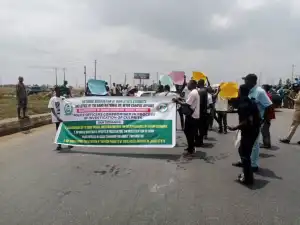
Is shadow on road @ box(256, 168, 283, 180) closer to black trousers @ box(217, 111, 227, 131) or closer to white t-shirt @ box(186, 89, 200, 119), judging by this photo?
white t-shirt @ box(186, 89, 200, 119)

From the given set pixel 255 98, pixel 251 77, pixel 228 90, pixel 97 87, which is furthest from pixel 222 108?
pixel 97 87

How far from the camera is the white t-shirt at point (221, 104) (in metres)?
12.9

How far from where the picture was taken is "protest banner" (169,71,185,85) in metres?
21.5

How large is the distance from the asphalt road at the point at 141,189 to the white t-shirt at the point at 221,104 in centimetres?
370

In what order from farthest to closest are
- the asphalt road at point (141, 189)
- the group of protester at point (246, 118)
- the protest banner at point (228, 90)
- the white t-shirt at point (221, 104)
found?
the white t-shirt at point (221, 104), the protest banner at point (228, 90), the group of protester at point (246, 118), the asphalt road at point (141, 189)

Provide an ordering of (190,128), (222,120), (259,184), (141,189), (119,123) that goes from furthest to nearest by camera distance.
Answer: (222,120), (119,123), (190,128), (259,184), (141,189)

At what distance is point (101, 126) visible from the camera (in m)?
9.06

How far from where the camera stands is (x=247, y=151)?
20.4ft

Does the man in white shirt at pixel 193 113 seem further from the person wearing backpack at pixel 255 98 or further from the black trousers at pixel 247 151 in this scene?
the black trousers at pixel 247 151

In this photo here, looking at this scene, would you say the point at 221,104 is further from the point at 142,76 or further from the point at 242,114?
the point at 142,76

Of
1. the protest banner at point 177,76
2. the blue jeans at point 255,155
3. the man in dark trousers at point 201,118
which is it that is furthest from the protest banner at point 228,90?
the protest banner at point 177,76

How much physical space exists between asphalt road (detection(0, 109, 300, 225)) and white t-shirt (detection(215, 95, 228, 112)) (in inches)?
146

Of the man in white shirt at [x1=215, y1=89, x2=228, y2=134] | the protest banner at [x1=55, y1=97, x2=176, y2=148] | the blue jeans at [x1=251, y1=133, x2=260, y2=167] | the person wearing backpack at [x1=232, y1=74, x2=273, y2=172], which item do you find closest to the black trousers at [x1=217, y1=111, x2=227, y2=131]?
the man in white shirt at [x1=215, y1=89, x2=228, y2=134]

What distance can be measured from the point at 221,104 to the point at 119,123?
5297 millimetres
